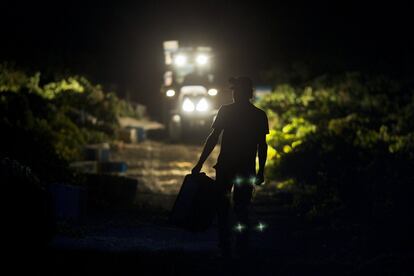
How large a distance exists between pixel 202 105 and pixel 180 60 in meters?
3.76

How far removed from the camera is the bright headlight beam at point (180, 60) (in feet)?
76.5

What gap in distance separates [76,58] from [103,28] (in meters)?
6.22

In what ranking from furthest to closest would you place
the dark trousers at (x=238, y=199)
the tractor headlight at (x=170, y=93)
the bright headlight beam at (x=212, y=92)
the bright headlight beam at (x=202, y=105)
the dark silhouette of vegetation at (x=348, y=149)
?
the tractor headlight at (x=170, y=93) → the bright headlight beam at (x=202, y=105) → the bright headlight beam at (x=212, y=92) → the dark silhouette of vegetation at (x=348, y=149) → the dark trousers at (x=238, y=199)

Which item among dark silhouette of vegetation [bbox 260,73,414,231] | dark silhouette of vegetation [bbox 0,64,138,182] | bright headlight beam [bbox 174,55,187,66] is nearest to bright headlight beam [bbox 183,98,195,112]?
dark silhouette of vegetation [bbox 0,64,138,182]

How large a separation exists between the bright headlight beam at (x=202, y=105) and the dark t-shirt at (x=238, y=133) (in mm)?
12570

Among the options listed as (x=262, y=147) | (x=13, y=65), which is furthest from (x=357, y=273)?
(x=13, y=65)

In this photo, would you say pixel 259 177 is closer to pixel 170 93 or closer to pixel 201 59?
pixel 170 93

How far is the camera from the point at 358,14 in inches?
1400

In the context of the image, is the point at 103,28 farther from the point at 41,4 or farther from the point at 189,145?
the point at 189,145

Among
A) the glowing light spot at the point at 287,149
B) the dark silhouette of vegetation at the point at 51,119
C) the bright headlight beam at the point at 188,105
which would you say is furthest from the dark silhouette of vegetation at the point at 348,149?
the dark silhouette of vegetation at the point at 51,119

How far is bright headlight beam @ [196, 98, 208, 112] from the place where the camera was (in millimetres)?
20062

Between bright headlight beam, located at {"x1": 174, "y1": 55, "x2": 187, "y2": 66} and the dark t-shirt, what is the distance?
16.0 metres

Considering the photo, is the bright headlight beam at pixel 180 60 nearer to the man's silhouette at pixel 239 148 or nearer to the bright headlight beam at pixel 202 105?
the bright headlight beam at pixel 202 105

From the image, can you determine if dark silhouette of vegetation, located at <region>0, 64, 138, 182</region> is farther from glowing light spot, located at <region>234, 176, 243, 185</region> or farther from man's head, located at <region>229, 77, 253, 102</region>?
man's head, located at <region>229, 77, 253, 102</region>
